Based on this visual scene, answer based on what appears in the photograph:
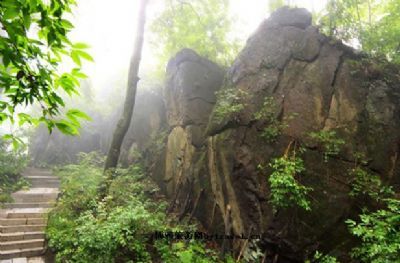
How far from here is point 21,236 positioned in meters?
7.70

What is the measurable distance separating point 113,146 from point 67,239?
3540mm

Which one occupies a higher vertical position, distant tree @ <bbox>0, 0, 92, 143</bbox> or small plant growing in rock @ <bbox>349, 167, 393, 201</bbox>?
distant tree @ <bbox>0, 0, 92, 143</bbox>

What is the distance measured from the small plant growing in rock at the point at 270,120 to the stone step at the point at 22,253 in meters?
7.00

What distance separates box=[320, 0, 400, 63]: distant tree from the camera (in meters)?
7.56

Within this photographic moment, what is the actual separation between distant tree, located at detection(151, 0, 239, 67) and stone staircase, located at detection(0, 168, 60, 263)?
27.2ft

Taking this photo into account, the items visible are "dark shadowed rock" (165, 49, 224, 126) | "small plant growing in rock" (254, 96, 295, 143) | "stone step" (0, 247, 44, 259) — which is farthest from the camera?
"dark shadowed rock" (165, 49, 224, 126)

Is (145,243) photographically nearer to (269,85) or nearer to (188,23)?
(269,85)

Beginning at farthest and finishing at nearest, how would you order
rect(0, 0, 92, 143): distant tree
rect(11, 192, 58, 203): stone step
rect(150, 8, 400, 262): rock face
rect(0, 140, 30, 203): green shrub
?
rect(0, 140, 30, 203): green shrub
rect(11, 192, 58, 203): stone step
rect(150, 8, 400, 262): rock face
rect(0, 0, 92, 143): distant tree

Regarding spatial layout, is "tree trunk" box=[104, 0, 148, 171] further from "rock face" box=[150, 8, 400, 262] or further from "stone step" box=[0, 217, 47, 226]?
"stone step" box=[0, 217, 47, 226]

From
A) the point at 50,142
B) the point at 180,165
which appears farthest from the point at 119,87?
the point at 180,165

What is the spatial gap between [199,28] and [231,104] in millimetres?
5763

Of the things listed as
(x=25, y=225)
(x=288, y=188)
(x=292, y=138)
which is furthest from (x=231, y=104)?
(x=25, y=225)

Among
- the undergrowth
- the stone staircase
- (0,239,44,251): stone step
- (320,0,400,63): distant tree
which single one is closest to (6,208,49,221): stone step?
the stone staircase

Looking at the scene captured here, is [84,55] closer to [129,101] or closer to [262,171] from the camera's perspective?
[262,171]
